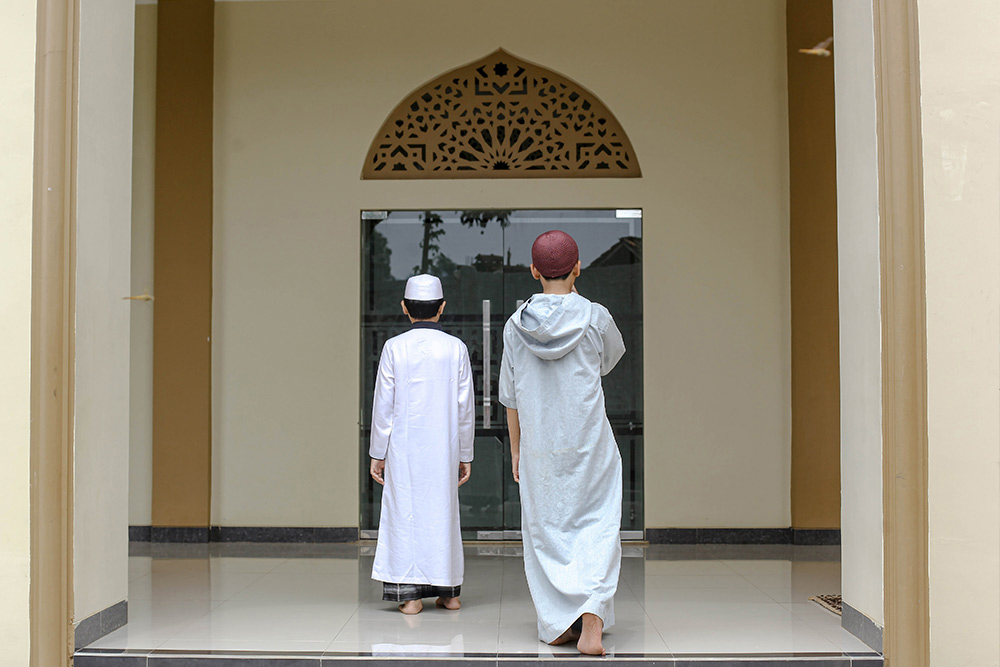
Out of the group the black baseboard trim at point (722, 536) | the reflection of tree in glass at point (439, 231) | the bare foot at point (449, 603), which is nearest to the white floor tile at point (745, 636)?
the bare foot at point (449, 603)

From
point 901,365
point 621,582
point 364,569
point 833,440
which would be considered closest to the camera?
point 901,365

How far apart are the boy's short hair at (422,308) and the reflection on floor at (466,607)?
117 cm

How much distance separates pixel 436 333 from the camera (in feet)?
12.5

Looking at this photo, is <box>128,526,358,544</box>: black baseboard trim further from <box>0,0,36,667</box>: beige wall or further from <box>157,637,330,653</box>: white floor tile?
<box>0,0,36,667</box>: beige wall

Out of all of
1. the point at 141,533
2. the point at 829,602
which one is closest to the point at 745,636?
the point at 829,602

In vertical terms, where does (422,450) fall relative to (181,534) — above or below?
above

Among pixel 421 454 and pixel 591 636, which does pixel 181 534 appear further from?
pixel 591 636

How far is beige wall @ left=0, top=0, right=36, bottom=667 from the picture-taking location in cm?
281

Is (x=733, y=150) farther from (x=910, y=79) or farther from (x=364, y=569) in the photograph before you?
(x=364, y=569)

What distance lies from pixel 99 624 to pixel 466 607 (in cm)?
135

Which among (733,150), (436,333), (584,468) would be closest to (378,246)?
(436,333)

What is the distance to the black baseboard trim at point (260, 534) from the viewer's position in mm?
5355

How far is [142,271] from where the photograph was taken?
5.52 m

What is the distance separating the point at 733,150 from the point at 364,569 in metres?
3.12
